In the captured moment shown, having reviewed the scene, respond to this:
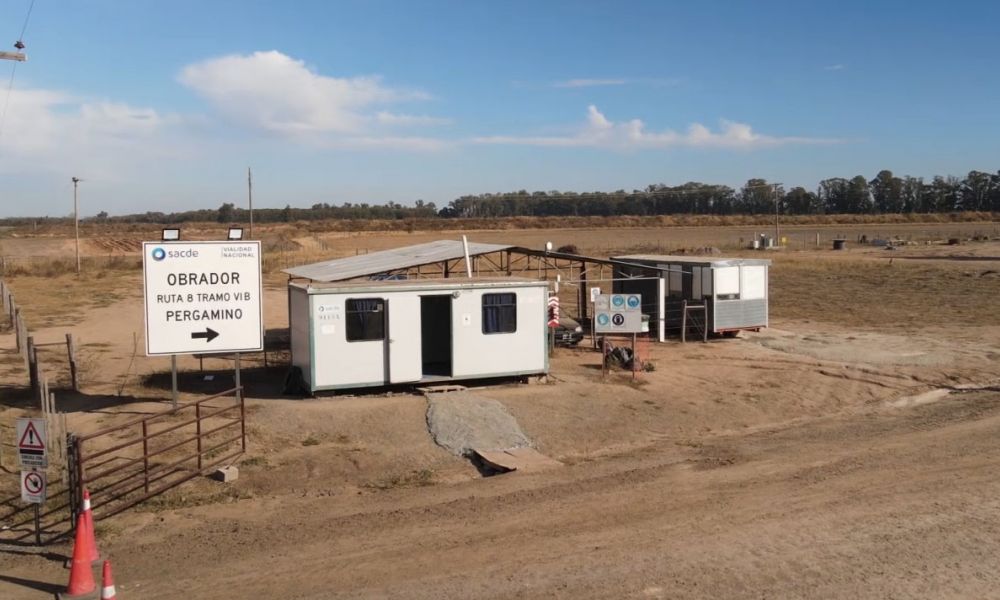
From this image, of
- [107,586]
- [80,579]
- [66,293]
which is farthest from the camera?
[66,293]

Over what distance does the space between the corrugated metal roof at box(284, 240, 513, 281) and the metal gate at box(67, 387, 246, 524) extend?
18.8ft

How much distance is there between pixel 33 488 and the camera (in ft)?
30.0

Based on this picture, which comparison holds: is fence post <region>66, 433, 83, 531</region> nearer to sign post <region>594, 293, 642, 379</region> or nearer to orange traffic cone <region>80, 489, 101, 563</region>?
orange traffic cone <region>80, 489, 101, 563</region>

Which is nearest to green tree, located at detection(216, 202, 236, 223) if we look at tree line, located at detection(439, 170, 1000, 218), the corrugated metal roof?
tree line, located at detection(439, 170, 1000, 218)

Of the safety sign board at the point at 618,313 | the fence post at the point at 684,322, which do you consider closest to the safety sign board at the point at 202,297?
the safety sign board at the point at 618,313

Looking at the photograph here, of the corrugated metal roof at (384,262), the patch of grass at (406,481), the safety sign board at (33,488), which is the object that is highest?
the corrugated metal roof at (384,262)

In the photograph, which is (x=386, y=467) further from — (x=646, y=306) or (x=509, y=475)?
(x=646, y=306)

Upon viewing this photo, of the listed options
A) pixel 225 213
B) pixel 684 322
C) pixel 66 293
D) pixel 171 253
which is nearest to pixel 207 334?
pixel 171 253

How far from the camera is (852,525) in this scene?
9.50 meters

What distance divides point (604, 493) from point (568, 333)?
41.7ft

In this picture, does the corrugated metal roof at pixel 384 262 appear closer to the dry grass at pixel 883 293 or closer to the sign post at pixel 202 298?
the sign post at pixel 202 298

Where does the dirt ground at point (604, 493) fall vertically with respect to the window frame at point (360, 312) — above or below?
below

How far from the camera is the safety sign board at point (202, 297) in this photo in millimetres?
14195

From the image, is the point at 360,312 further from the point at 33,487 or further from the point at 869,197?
the point at 869,197
